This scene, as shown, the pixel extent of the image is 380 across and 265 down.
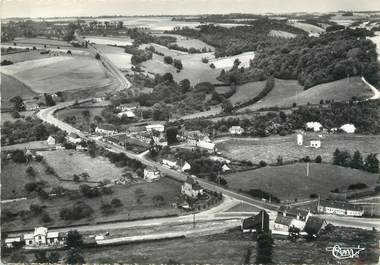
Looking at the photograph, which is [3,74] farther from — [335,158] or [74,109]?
[335,158]

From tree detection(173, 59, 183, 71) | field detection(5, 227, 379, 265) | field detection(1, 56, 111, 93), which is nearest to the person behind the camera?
field detection(5, 227, 379, 265)

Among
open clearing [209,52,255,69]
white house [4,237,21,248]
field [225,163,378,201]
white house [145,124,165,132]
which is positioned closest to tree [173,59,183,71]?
open clearing [209,52,255,69]

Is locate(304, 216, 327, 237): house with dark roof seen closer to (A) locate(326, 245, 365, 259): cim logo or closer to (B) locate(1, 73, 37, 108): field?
(A) locate(326, 245, 365, 259): cim logo

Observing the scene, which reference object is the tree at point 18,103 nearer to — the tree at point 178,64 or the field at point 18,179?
the field at point 18,179

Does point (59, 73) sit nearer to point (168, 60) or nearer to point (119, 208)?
point (168, 60)

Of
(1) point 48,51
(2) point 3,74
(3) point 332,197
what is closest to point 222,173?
(3) point 332,197

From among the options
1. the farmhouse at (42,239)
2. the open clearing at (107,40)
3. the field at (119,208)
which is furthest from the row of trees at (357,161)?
the open clearing at (107,40)
